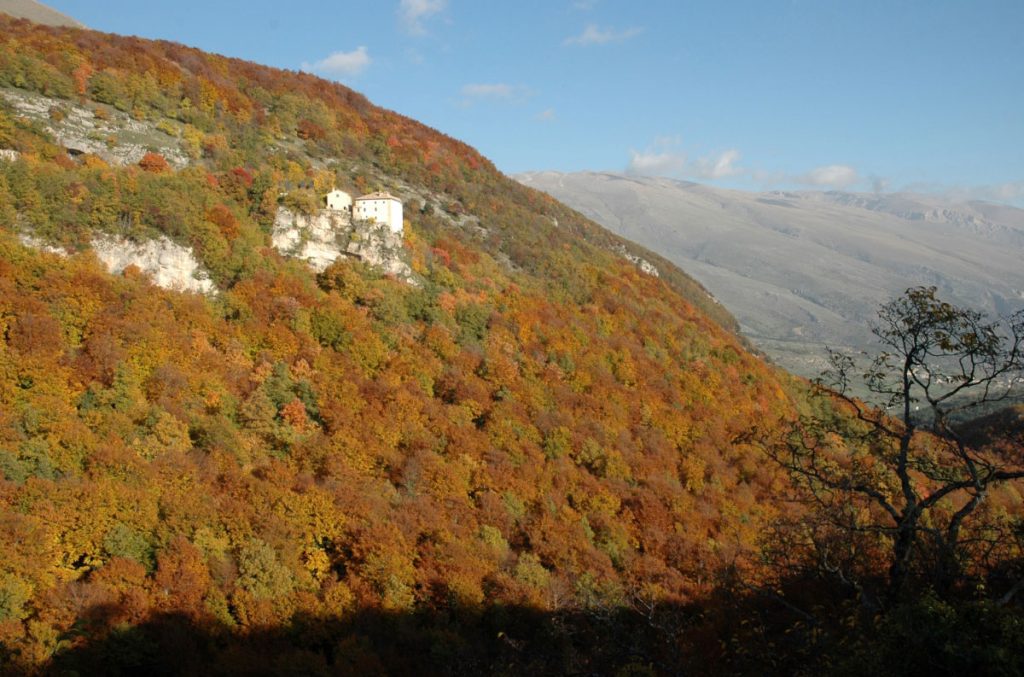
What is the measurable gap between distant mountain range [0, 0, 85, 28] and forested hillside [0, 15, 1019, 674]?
30052 mm

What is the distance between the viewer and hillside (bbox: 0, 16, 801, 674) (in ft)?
69.4

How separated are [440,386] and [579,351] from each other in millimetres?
13172

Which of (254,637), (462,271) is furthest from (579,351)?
(254,637)

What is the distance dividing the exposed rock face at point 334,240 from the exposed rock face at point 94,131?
26.6ft

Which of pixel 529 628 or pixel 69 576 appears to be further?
pixel 529 628

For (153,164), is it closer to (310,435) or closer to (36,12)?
(310,435)

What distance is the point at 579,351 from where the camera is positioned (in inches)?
1876

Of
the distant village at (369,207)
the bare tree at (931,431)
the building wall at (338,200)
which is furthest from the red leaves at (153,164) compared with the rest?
the bare tree at (931,431)

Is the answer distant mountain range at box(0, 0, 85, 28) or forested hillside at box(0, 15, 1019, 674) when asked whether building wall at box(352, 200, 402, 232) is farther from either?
distant mountain range at box(0, 0, 85, 28)

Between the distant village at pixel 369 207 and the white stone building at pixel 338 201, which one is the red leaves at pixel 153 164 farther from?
the distant village at pixel 369 207

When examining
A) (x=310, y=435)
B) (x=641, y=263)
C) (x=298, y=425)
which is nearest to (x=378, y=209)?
(x=298, y=425)

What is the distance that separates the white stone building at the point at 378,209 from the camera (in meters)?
46.6

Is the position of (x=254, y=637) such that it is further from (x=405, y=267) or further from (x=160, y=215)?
(x=405, y=267)

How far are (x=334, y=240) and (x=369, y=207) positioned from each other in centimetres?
448
